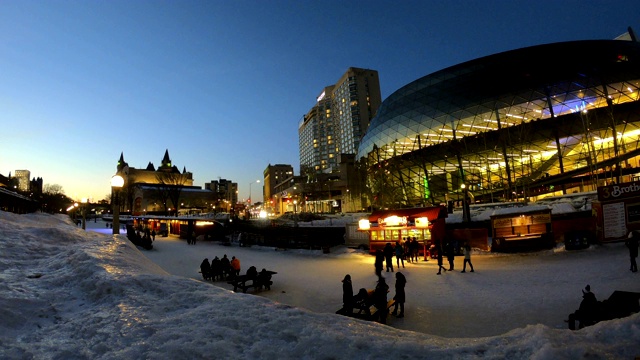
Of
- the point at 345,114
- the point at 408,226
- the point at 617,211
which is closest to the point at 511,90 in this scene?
the point at 617,211

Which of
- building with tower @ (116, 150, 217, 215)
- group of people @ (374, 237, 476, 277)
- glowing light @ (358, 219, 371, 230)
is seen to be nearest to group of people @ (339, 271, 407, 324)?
group of people @ (374, 237, 476, 277)

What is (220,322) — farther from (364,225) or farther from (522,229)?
(522,229)

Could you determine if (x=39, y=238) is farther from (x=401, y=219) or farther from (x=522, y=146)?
(x=522, y=146)

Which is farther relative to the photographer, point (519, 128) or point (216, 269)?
point (519, 128)

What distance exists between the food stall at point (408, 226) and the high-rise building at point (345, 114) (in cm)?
11733

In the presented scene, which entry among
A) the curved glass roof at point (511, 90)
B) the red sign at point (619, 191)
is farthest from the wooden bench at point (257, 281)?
the curved glass roof at point (511, 90)

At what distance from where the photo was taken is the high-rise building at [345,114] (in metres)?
159

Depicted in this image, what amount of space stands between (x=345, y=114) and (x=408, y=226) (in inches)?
5857

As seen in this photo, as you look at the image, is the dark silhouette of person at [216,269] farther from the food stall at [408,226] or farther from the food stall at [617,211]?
the food stall at [617,211]

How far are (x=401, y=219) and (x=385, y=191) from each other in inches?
1490

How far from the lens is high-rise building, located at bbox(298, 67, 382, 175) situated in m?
159

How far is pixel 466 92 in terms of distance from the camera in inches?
2189

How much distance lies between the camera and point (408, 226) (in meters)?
23.3

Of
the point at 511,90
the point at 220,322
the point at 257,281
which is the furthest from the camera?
the point at 511,90
